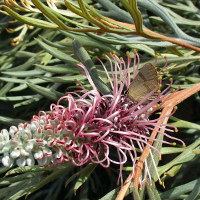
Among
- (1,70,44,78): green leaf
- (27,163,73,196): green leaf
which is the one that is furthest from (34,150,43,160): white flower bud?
(1,70,44,78): green leaf

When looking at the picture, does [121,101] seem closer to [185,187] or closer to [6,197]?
[185,187]

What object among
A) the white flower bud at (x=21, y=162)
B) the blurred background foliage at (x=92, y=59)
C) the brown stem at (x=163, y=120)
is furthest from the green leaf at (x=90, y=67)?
the white flower bud at (x=21, y=162)

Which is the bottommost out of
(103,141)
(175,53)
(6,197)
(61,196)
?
(61,196)

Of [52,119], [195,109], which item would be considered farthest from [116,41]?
[195,109]

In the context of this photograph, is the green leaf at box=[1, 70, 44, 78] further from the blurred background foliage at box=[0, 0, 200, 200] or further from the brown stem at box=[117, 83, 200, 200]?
the brown stem at box=[117, 83, 200, 200]

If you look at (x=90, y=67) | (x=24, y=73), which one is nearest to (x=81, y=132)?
(x=90, y=67)
